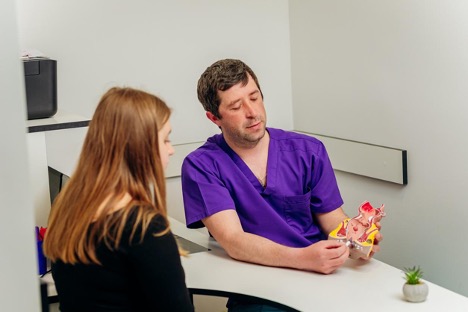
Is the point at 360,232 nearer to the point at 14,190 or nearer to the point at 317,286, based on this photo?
the point at 317,286

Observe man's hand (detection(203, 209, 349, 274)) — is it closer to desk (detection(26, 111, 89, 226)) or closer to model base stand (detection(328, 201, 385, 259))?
model base stand (detection(328, 201, 385, 259))

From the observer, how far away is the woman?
1423mm

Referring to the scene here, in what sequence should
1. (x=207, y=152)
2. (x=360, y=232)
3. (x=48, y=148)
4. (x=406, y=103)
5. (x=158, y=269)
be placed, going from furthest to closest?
1. (x=406, y=103)
2. (x=48, y=148)
3. (x=207, y=152)
4. (x=360, y=232)
5. (x=158, y=269)

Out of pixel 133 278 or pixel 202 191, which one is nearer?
pixel 133 278

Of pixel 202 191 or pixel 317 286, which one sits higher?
pixel 202 191

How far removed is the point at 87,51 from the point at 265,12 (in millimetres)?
912

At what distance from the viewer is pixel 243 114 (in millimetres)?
2408

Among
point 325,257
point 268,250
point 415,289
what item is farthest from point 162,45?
point 415,289

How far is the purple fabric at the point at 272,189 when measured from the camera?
235 cm

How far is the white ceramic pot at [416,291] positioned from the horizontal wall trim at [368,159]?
1.21 meters

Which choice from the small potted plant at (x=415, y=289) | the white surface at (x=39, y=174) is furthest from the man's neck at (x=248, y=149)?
the small potted plant at (x=415, y=289)

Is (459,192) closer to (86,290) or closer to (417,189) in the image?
(417,189)

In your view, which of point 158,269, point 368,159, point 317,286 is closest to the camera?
point 158,269

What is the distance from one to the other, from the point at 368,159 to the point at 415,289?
143 cm
